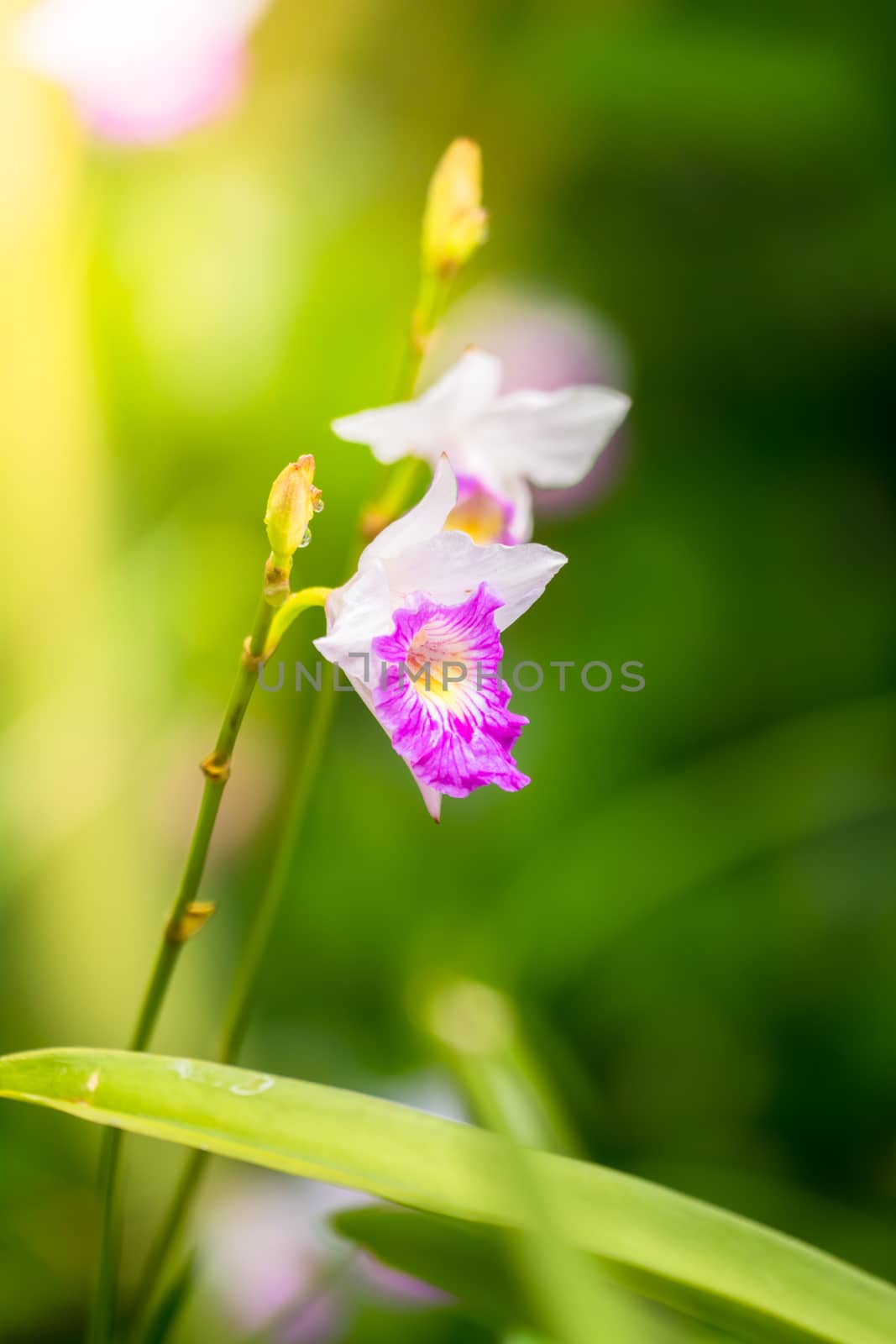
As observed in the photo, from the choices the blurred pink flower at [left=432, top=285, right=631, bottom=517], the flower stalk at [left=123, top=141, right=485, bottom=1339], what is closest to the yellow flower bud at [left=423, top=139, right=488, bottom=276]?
the flower stalk at [left=123, top=141, right=485, bottom=1339]

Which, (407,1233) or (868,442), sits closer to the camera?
(407,1233)

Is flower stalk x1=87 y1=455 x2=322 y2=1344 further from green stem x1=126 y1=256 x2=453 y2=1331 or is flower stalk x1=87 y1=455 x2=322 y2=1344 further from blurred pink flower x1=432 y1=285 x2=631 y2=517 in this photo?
blurred pink flower x1=432 y1=285 x2=631 y2=517

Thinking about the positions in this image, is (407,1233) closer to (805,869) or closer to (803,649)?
(805,869)

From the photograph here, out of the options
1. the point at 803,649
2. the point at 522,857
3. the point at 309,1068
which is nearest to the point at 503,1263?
the point at 309,1068

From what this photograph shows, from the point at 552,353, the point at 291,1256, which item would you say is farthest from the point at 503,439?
the point at 552,353

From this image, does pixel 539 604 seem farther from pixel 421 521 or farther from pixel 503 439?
pixel 421 521

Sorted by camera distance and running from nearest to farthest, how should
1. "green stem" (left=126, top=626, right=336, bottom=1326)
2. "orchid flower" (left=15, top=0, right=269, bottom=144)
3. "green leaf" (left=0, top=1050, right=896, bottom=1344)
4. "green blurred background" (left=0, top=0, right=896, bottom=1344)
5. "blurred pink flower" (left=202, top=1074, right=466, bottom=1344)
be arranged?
"green leaf" (left=0, top=1050, right=896, bottom=1344)
"green stem" (left=126, top=626, right=336, bottom=1326)
"blurred pink flower" (left=202, top=1074, right=466, bottom=1344)
"green blurred background" (left=0, top=0, right=896, bottom=1344)
"orchid flower" (left=15, top=0, right=269, bottom=144)
